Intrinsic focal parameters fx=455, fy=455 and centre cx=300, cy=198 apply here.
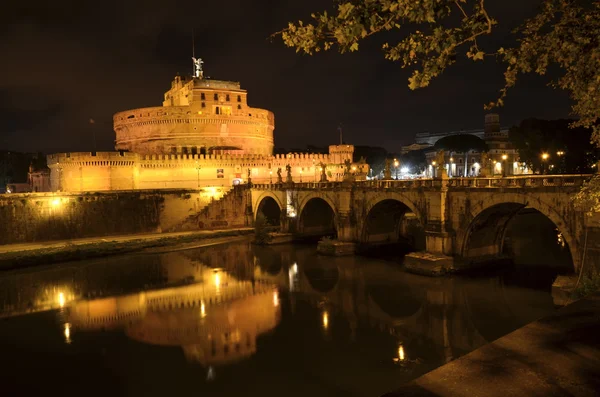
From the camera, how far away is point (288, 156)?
5184 cm

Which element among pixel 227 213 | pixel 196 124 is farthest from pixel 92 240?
pixel 196 124

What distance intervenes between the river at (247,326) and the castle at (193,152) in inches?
618

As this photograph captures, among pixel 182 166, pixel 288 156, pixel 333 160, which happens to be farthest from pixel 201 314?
pixel 333 160

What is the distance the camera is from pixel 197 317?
1812 cm

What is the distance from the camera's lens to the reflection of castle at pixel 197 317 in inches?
594

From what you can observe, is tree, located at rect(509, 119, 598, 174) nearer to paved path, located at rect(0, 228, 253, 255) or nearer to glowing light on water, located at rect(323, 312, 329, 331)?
paved path, located at rect(0, 228, 253, 255)

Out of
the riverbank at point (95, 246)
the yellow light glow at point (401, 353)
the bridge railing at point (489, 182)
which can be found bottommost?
the yellow light glow at point (401, 353)

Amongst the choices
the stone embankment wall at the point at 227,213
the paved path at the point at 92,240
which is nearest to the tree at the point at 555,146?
the stone embankment wall at the point at 227,213

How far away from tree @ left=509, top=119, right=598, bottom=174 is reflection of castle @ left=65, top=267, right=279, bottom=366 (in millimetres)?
29880

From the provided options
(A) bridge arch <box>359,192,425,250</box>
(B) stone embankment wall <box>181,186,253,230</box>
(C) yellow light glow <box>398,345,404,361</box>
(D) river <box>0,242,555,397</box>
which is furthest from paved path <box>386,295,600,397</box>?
(B) stone embankment wall <box>181,186,253,230</box>

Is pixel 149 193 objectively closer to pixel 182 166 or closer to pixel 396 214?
pixel 182 166

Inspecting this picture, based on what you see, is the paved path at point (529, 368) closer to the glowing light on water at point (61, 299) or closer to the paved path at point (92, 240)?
the glowing light on water at point (61, 299)

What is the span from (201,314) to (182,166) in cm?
2827

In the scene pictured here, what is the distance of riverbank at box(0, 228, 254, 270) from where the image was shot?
2828 centimetres
